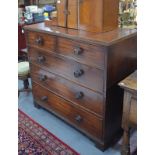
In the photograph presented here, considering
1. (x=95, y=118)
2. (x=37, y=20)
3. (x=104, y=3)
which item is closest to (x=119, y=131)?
(x=95, y=118)

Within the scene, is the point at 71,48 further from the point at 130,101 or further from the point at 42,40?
the point at 130,101

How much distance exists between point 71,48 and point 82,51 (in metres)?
0.13

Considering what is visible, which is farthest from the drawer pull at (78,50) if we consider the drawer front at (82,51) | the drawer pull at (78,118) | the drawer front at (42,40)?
the drawer pull at (78,118)

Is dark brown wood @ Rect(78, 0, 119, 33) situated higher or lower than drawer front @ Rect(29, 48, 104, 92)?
higher

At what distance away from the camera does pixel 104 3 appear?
1.51 m

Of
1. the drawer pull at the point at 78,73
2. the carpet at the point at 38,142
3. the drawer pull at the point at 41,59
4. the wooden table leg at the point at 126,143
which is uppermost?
the drawer pull at the point at 41,59

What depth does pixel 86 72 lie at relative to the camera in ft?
5.15

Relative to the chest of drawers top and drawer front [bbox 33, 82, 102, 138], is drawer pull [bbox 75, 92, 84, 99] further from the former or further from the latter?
the chest of drawers top

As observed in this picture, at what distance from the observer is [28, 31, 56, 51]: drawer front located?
5.86 ft

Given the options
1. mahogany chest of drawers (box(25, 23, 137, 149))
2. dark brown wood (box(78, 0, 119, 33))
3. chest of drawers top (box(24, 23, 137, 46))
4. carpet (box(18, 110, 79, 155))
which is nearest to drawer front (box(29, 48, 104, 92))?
mahogany chest of drawers (box(25, 23, 137, 149))

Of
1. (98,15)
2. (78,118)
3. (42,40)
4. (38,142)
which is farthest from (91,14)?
(38,142)

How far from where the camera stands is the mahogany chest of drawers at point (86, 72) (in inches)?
57.6

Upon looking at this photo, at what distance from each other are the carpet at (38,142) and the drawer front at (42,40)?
79 centimetres

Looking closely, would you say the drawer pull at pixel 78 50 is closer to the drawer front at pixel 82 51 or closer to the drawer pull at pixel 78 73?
the drawer front at pixel 82 51
